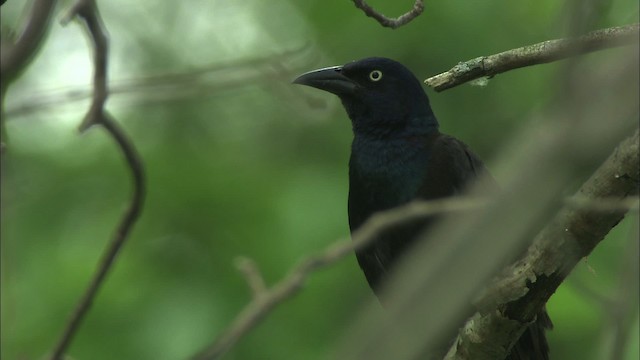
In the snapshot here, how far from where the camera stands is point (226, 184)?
6.38 meters

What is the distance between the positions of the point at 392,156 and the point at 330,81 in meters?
0.47

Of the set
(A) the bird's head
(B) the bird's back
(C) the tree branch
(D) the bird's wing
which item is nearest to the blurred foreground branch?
(C) the tree branch

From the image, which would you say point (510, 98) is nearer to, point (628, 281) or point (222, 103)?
point (222, 103)

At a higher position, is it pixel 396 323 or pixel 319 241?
pixel 396 323

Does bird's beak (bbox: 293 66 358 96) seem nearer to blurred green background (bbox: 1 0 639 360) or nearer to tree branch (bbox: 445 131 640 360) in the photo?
blurred green background (bbox: 1 0 639 360)

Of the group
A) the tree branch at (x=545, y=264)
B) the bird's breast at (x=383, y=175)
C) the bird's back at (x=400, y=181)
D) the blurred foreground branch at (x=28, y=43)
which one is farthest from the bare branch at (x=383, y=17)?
the blurred foreground branch at (x=28, y=43)

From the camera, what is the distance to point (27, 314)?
5.80 metres

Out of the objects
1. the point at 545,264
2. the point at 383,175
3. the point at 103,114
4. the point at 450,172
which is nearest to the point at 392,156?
the point at 383,175

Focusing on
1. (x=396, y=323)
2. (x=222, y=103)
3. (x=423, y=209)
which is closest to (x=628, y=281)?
(x=423, y=209)

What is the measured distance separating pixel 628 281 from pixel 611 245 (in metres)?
3.78

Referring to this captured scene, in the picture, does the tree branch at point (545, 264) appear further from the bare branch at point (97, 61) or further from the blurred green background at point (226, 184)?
the blurred green background at point (226, 184)

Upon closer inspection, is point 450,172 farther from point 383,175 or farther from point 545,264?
point 545,264

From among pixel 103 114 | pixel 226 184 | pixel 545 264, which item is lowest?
pixel 226 184

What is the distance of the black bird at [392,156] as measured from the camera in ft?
14.9
